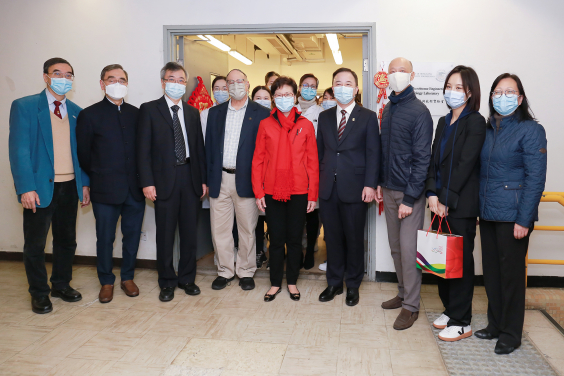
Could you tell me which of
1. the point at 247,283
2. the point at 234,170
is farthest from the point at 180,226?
the point at 247,283

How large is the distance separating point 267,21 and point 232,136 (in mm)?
1165

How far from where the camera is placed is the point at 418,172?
269 centimetres

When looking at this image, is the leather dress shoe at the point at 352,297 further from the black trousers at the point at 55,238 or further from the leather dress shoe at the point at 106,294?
the black trousers at the point at 55,238

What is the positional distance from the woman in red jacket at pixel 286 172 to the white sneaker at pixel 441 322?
1.05m

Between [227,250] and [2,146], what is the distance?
2.64m

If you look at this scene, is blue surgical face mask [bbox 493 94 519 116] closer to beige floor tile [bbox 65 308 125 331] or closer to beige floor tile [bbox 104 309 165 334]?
beige floor tile [bbox 104 309 165 334]

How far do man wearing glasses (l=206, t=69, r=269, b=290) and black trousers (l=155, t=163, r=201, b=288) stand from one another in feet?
0.70

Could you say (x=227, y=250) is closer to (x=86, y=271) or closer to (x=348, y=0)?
(x=86, y=271)

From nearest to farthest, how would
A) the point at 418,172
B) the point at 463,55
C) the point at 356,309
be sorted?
the point at 418,172, the point at 356,309, the point at 463,55

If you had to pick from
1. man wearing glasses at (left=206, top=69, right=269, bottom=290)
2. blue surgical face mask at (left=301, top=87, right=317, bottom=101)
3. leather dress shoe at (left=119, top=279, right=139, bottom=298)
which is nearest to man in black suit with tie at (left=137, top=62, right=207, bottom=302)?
man wearing glasses at (left=206, top=69, right=269, bottom=290)

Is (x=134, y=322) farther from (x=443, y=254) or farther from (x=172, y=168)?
(x=443, y=254)

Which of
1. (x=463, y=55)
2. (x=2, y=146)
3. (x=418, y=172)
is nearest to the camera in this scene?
(x=418, y=172)

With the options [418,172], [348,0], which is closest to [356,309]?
[418,172]

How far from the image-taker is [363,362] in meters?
2.34
